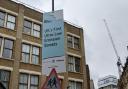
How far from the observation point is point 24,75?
25.9 m

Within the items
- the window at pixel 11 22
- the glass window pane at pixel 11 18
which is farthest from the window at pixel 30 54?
the glass window pane at pixel 11 18

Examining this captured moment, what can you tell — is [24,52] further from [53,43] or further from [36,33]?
[53,43]

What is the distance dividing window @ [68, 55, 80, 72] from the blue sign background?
22.2 m

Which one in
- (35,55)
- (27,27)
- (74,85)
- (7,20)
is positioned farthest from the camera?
(74,85)

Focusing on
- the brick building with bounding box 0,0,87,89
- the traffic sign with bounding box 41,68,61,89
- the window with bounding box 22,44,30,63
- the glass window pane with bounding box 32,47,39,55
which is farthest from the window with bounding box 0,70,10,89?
the traffic sign with bounding box 41,68,61,89

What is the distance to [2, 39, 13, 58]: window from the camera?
83.4ft

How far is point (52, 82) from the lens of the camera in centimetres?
759

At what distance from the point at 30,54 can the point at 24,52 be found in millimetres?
791

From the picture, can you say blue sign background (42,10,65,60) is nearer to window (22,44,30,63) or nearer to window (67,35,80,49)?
window (22,44,30,63)

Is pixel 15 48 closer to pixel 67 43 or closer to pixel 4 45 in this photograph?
pixel 4 45

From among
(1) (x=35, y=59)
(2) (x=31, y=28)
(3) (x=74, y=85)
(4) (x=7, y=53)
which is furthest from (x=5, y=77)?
(3) (x=74, y=85)

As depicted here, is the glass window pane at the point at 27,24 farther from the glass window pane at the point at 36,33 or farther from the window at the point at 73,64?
the window at the point at 73,64

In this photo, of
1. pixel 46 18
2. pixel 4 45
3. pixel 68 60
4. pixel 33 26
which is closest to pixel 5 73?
pixel 4 45

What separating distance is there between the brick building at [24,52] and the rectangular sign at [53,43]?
16.2 meters
